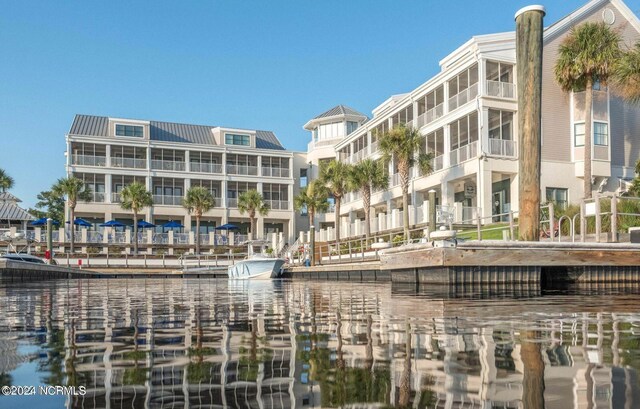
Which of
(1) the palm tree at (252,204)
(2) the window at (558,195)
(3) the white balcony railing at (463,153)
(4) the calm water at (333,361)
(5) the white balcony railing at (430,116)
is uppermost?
(5) the white balcony railing at (430,116)

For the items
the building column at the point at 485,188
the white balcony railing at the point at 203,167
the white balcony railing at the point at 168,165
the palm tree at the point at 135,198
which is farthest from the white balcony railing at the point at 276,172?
the building column at the point at 485,188

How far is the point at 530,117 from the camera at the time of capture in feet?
37.8

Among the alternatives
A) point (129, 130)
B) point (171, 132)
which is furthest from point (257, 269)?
point (171, 132)

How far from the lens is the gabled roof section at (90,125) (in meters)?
59.1

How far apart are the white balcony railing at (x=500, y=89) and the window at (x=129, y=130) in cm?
3987

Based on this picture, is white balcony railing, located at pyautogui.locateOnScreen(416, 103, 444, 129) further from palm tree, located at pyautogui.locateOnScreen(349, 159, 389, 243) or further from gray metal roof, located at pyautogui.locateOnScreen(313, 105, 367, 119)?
gray metal roof, located at pyautogui.locateOnScreen(313, 105, 367, 119)

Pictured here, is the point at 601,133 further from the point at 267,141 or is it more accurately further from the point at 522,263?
the point at 267,141

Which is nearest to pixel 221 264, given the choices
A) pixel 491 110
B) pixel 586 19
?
pixel 491 110

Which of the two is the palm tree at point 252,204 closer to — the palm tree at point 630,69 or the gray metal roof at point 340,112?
the gray metal roof at point 340,112

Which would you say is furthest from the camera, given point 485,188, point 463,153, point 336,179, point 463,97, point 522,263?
point 336,179

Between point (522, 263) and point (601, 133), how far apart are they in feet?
83.9

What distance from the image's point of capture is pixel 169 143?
6106cm

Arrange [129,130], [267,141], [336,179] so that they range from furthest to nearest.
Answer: [267,141], [129,130], [336,179]

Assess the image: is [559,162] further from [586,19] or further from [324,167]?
[324,167]
